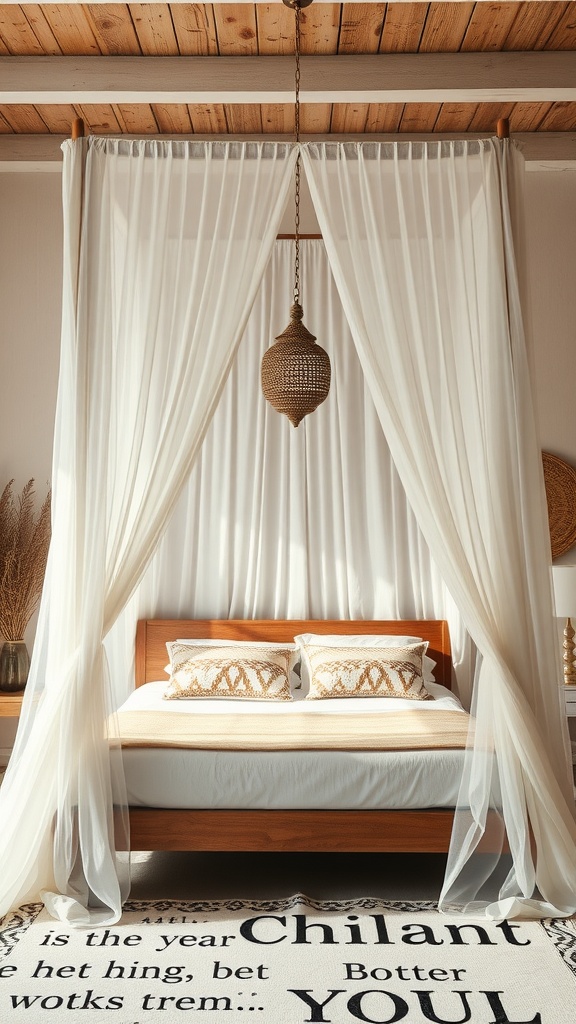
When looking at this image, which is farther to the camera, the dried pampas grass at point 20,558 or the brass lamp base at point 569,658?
the dried pampas grass at point 20,558

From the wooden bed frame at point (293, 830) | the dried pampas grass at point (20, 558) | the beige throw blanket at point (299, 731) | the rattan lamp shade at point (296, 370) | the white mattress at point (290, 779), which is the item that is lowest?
the wooden bed frame at point (293, 830)

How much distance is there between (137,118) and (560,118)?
83.8 inches

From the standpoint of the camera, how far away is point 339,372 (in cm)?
467

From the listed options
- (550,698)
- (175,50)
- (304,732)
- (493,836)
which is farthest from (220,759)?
(175,50)

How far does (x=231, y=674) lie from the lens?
4043 mm

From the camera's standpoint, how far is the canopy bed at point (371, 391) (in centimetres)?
284

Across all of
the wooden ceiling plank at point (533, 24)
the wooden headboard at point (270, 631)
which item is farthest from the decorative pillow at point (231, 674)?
the wooden ceiling plank at point (533, 24)

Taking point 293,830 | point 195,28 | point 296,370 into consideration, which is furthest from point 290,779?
point 195,28

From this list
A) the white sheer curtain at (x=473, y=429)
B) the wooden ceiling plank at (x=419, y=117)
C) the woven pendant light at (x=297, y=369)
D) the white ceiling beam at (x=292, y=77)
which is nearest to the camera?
the white sheer curtain at (x=473, y=429)

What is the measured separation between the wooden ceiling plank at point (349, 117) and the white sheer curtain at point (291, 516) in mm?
614

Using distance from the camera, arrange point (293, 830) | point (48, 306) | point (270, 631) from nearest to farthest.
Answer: point (293, 830)
point (270, 631)
point (48, 306)

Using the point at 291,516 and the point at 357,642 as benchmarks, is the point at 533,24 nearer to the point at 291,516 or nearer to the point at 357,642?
the point at 291,516

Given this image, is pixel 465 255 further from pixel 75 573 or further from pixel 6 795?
pixel 6 795

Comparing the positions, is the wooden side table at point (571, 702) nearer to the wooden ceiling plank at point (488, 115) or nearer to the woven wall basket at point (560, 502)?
the woven wall basket at point (560, 502)
